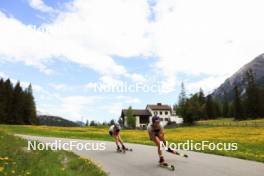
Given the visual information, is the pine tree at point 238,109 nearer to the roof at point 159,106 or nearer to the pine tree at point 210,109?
the pine tree at point 210,109

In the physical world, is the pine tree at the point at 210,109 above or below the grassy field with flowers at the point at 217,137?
above

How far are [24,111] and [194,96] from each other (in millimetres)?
52674

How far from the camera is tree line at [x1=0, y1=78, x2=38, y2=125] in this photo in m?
112

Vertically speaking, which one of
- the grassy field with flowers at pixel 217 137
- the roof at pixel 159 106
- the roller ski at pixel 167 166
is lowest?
the roller ski at pixel 167 166

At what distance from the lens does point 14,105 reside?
115 metres

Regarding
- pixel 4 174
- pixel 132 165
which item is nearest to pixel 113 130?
pixel 132 165

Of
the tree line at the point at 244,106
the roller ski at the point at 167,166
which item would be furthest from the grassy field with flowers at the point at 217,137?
the tree line at the point at 244,106

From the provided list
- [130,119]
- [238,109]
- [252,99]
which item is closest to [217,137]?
[252,99]

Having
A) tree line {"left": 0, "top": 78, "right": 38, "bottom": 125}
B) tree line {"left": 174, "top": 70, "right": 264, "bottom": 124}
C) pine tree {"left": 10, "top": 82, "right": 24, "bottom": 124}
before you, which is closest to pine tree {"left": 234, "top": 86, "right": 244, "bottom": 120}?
tree line {"left": 174, "top": 70, "right": 264, "bottom": 124}

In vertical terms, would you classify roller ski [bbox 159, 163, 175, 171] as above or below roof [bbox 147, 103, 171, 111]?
below

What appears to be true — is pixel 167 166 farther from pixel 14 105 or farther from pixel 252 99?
pixel 252 99

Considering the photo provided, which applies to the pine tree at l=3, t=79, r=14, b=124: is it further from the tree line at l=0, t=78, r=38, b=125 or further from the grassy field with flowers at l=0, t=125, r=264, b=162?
the grassy field with flowers at l=0, t=125, r=264, b=162

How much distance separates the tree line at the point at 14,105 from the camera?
111887 mm

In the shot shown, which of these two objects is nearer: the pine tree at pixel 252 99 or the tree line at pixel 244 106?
the tree line at pixel 244 106
